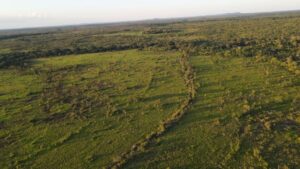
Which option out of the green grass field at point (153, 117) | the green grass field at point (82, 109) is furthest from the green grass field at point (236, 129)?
the green grass field at point (82, 109)

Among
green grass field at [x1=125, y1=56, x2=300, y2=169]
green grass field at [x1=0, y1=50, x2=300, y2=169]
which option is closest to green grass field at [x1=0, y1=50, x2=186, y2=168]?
green grass field at [x1=0, y1=50, x2=300, y2=169]

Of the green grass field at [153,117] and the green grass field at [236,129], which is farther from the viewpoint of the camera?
the green grass field at [153,117]

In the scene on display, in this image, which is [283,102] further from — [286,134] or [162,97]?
[162,97]

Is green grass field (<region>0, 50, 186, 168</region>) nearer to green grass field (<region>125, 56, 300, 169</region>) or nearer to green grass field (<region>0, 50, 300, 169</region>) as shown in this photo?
green grass field (<region>0, 50, 300, 169</region>)

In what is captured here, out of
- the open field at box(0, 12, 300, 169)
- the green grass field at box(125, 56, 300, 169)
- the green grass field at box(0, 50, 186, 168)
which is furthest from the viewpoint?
the green grass field at box(0, 50, 186, 168)

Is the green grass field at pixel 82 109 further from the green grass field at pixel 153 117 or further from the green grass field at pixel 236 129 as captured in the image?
the green grass field at pixel 236 129

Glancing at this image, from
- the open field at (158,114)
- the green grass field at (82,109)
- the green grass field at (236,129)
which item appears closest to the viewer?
the green grass field at (236,129)

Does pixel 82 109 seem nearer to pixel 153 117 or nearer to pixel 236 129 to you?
pixel 153 117

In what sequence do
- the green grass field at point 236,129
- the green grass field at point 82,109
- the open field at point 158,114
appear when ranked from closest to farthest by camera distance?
the green grass field at point 236,129 < the open field at point 158,114 < the green grass field at point 82,109
